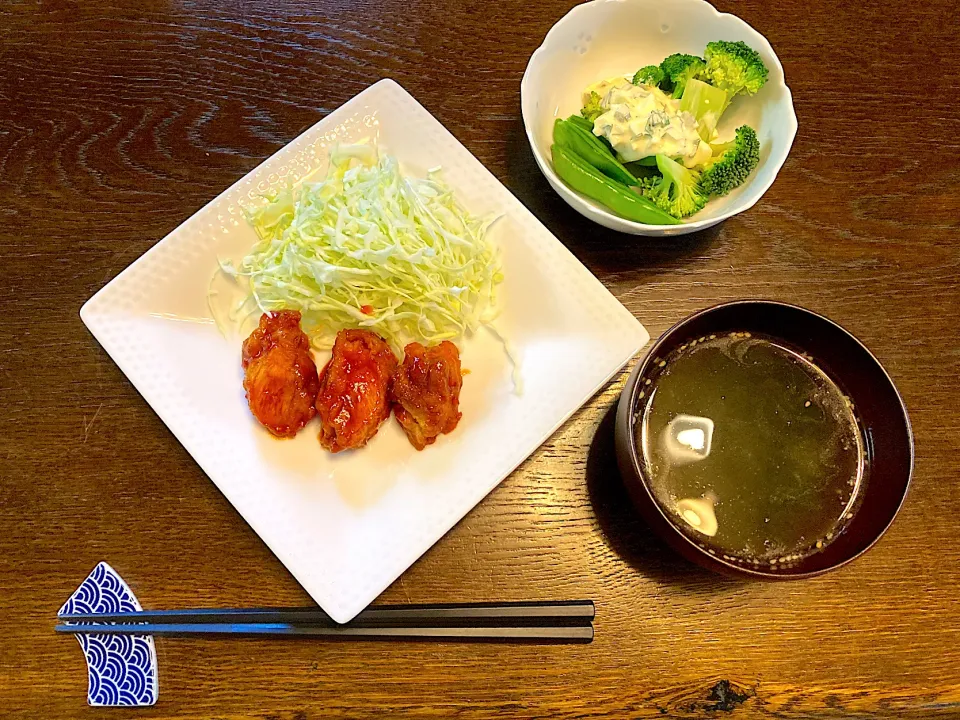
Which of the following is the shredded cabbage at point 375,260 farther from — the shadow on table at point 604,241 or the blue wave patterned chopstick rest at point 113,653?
the blue wave patterned chopstick rest at point 113,653

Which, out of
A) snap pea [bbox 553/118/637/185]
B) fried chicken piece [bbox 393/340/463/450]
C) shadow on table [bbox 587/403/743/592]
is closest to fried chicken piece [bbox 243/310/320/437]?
fried chicken piece [bbox 393/340/463/450]

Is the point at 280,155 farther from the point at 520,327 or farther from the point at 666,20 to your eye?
the point at 666,20

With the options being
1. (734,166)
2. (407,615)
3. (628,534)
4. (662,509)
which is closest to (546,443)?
(628,534)

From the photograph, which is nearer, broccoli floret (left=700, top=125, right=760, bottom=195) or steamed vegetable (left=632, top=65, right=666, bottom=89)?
broccoli floret (left=700, top=125, right=760, bottom=195)

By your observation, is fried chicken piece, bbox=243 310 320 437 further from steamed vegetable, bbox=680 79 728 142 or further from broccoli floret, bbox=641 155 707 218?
steamed vegetable, bbox=680 79 728 142

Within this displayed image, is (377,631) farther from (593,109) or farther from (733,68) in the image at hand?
(733,68)

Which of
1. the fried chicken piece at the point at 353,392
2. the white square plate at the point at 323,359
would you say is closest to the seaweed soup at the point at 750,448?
the white square plate at the point at 323,359

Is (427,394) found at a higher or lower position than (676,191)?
lower
